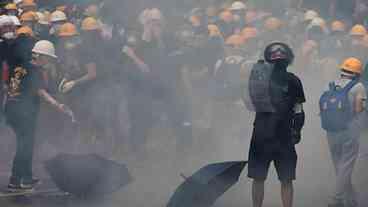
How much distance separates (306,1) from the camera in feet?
50.9

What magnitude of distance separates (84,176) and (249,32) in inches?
172

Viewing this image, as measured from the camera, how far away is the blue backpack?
9180mm

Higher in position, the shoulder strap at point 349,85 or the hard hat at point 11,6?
the hard hat at point 11,6

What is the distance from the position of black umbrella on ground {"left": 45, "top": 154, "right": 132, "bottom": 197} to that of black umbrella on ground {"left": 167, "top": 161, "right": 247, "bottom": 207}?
1160 millimetres

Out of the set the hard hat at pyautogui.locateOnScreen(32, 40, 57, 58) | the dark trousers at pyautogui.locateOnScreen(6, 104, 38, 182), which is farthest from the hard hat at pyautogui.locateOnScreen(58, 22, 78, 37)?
the dark trousers at pyautogui.locateOnScreen(6, 104, 38, 182)

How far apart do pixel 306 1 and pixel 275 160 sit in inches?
302

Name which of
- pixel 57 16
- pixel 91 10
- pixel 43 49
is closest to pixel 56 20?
pixel 57 16

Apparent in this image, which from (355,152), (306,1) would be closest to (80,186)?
(355,152)

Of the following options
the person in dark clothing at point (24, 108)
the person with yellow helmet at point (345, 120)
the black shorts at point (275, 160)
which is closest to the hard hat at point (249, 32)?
the person with yellow helmet at point (345, 120)

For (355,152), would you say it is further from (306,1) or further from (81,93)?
(306,1)

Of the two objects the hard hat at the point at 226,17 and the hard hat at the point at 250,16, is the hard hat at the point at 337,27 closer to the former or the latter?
the hard hat at the point at 250,16

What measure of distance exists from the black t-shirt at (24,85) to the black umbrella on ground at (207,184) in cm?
227

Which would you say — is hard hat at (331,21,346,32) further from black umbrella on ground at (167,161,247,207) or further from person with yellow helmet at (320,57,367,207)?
black umbrella on ground at (167,161,247,207)

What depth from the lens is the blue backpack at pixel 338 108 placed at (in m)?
9.18
